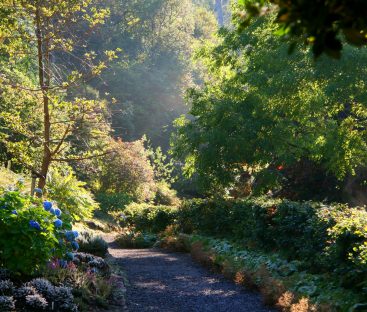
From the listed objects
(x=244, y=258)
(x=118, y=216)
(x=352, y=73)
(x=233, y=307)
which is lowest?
(x=233, y=307)

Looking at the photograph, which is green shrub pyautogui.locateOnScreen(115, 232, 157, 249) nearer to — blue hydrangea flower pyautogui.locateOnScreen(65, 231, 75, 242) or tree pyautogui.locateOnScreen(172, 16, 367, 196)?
tree pyautogui.locateOnScreen(172, 16, 367, 196)

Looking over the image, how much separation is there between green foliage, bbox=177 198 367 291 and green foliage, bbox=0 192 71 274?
3.65 m

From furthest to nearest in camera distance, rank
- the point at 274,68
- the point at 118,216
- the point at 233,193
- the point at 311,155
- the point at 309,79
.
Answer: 1. the point at 118,216
2. the point at 233,193
3. the point at 311,155
4. the point at 274,68
5. the point at 309,79

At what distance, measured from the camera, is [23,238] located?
17.9 ft

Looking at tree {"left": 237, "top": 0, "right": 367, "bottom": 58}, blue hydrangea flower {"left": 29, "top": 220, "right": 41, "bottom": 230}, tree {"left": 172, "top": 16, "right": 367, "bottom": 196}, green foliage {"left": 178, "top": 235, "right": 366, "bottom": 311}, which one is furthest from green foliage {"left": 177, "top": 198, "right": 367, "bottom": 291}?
tree {"left": 237, "top": 0, "right": 367, "bottom": 58}

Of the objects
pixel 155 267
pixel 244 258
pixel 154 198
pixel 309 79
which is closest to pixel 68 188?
pixel 155 267

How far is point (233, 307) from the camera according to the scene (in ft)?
23.6

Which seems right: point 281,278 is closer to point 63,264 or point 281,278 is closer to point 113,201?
point 63,264

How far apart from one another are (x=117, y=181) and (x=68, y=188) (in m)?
12.2

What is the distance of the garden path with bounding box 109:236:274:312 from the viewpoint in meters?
7.18

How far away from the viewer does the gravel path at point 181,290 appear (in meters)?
7.19

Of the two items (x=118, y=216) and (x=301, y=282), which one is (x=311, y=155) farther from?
(x=118, y=216)

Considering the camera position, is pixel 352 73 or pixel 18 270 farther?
pixel 352 73

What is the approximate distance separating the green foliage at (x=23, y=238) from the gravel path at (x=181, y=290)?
5.57 feet
